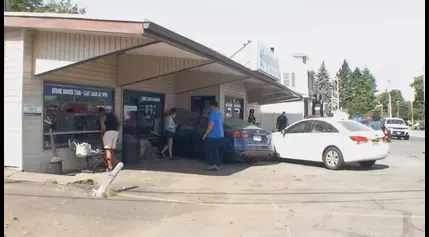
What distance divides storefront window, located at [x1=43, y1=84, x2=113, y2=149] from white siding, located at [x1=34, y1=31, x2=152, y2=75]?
904mm

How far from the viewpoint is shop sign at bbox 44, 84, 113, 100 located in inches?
430

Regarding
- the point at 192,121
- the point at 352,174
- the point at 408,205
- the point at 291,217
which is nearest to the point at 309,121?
the point at 352,174

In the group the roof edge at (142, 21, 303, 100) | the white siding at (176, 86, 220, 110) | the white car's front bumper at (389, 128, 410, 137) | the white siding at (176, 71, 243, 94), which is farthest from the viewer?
the white car's front bumper at (389, 128, 410, 137)

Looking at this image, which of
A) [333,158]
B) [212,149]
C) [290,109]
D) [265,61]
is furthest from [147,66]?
[290,109]

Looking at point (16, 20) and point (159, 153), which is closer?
point (16, 20)

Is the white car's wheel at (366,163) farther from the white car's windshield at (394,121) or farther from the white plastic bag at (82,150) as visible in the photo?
the white car's windshield at (394,121)

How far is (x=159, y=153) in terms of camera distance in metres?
15.0

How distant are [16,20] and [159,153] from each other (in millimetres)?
6643

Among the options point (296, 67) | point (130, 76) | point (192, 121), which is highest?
point (296, 67)

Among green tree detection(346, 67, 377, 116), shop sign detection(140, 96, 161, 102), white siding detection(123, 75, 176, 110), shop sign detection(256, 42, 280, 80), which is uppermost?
green tree detection(346, 67, 377, 116)

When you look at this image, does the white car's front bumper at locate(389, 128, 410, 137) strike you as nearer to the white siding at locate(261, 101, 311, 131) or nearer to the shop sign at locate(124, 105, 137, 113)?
the white siding at locate(261, 101, 311, 131)

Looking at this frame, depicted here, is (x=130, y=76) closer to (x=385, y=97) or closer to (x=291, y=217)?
(x=291, y=217)

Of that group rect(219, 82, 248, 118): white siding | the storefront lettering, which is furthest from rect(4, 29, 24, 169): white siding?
rect(219, 82, 248, 118): white siding

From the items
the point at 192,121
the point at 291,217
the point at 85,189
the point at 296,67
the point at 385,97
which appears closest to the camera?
the point at 291,217
